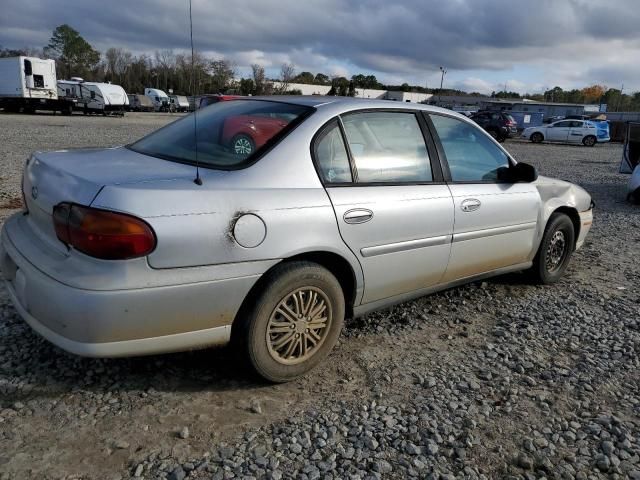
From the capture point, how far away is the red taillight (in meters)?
2.23

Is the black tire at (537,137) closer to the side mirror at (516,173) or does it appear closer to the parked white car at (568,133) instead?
the parked white car at (568,133)

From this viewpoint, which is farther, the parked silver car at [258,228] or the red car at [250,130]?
the red car at [250,130]

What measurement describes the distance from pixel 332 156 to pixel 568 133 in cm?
3163

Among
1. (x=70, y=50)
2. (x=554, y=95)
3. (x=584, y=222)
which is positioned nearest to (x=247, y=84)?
(x=70, y=50)

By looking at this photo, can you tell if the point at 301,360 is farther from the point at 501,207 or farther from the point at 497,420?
the point at 501,207

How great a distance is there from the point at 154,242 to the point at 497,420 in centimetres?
193

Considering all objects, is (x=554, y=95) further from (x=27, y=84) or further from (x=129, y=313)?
(x=129, y=313)

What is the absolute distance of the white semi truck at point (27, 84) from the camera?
31.0 m

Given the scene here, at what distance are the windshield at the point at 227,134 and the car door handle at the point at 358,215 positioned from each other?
1.87 feet

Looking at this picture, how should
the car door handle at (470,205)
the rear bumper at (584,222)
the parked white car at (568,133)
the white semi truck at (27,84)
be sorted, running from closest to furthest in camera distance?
the car door handle at (470,205) < the rear bumper at (584,222) < the parked white car at (568,133) < the white semi truck at (27,84)

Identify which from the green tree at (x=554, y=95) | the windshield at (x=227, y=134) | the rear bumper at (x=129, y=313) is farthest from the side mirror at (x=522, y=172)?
the green tree at (x=554, y=95)

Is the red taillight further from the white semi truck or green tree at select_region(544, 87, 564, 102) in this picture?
green tree at select_region(544, 87, 564, 102)

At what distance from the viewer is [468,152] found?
3.86 meters

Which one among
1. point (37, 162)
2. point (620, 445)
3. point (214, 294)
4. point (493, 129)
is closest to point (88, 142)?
point (37, 162)
